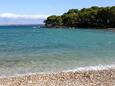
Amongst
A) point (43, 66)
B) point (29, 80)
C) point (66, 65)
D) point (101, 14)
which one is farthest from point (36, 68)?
point (101, 14)

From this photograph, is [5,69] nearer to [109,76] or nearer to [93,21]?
[109,76]

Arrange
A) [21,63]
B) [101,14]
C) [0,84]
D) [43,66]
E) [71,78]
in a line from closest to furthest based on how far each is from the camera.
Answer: [0,84], [71,78], [43,66], [21,63], [101,14]

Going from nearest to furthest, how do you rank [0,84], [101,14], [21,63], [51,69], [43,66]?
A: [0,84], [51,69], [43,66], [21,63], [101,14]

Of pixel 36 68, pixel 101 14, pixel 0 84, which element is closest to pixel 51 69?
pixel 36 68

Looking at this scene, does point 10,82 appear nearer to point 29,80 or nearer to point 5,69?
point 29,80

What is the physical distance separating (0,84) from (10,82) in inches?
26.3

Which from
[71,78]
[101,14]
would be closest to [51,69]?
[71,78]

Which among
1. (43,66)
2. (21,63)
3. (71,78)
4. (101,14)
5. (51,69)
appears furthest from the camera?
(101,14)

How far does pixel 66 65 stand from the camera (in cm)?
2819

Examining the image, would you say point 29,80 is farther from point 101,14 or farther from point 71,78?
point 101,14

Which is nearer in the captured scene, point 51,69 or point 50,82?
point 50,82

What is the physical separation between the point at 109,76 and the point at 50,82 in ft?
12.5

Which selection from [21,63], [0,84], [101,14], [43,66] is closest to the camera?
[0,84]

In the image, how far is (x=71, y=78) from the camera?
1995 centimetres
